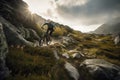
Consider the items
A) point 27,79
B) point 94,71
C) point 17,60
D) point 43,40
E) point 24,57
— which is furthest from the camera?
point 43,40

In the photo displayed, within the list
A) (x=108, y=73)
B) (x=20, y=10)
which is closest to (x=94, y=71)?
(x=108, y=73)

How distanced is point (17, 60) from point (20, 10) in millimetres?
16313

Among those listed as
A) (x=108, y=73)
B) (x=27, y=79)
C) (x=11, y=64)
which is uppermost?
(x=11, y=64)

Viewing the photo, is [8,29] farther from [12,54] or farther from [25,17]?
[25,17]

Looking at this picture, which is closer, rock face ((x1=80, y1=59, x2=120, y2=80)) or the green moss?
the green moss

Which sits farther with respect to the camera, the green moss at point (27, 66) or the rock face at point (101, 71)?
the rock face at point (101, 71)

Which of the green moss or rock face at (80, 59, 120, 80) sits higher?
the green moss

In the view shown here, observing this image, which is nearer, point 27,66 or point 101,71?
point 27,66

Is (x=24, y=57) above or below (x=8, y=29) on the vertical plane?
below

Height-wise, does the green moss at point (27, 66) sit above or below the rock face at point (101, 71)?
above

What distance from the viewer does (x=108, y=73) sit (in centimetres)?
1788

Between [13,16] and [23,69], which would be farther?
[13,16]

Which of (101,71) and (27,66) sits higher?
(27,66)

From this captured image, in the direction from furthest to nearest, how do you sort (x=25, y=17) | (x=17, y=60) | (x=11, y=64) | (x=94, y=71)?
(x=25, y=17)
(x=94, y=71)
(x=17, y=60)
(x=11, y=64)
